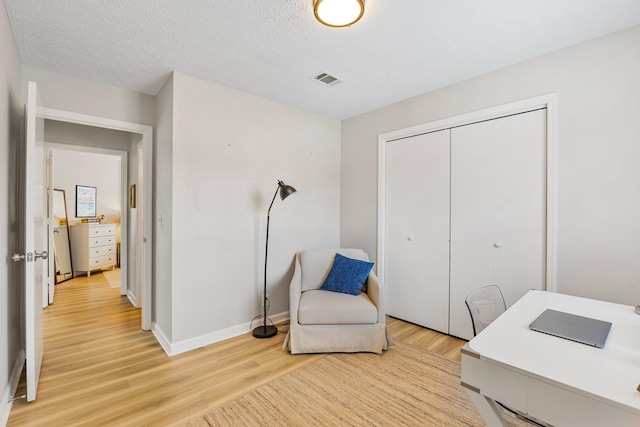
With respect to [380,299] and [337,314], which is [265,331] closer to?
[337,314]

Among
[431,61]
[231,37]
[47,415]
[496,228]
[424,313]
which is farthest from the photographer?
[424,313]

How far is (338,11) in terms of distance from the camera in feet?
5.34

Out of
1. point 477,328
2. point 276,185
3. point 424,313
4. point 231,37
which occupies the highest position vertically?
point 231,37

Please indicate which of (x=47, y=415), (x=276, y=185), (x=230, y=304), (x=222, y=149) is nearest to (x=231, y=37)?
(x=222, y=149)

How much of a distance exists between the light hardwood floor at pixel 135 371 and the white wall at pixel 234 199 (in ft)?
1.09

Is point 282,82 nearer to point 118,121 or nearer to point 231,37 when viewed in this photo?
point 231,37

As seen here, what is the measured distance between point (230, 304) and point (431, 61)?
108 inches

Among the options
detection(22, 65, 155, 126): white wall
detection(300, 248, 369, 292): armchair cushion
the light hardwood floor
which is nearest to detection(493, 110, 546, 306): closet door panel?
the light hardwood floor

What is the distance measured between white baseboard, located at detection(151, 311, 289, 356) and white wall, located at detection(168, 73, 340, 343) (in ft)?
0.12

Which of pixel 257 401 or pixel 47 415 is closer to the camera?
pixel 47 415

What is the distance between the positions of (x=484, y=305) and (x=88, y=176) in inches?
285

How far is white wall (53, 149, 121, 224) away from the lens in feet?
18.6

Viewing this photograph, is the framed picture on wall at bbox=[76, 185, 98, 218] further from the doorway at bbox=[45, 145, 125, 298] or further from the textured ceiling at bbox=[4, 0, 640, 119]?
the textured ceiling at bbox=[4, 0, 640, 119]

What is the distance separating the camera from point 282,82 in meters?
2.73
